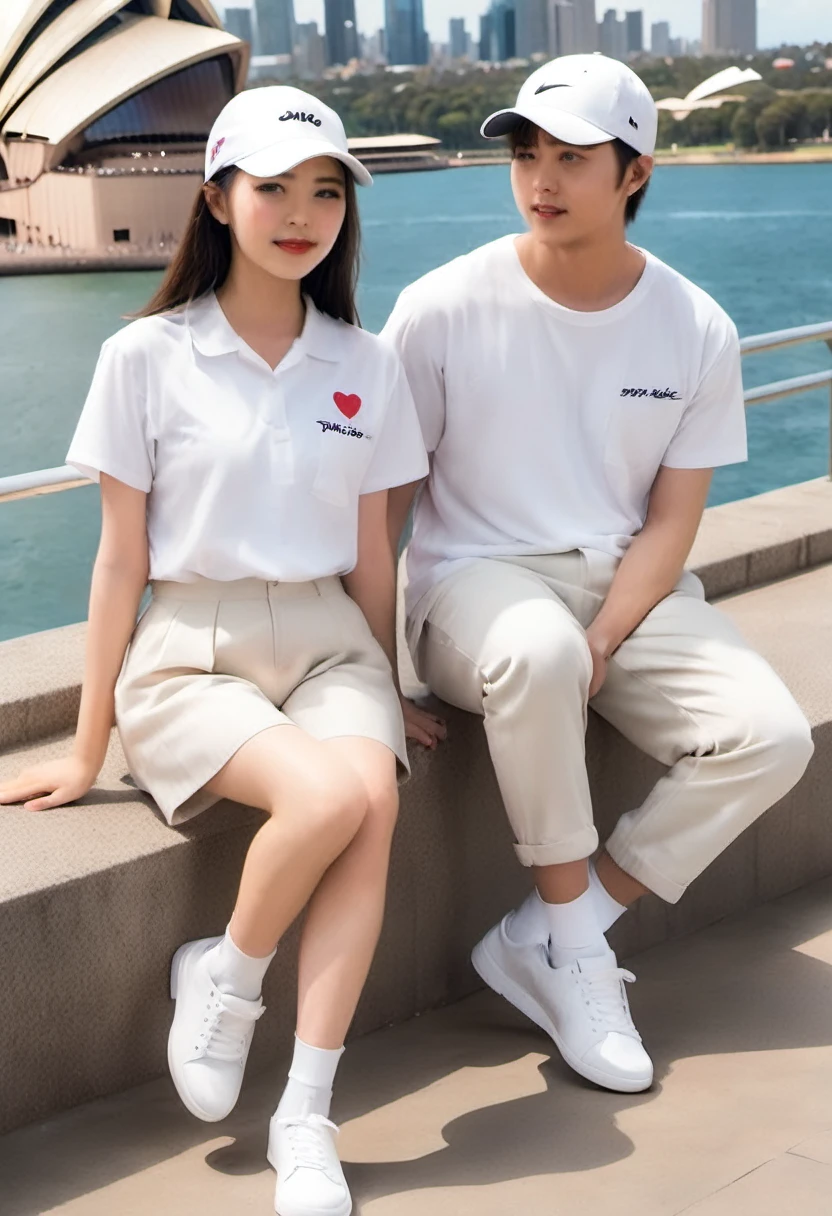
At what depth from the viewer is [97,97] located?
40812 millimetres

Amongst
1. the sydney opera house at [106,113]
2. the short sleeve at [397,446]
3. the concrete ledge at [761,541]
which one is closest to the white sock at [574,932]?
the short sleeve at [397,446]

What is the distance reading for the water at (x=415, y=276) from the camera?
40.8 metres

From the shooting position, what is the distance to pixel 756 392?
3854mm

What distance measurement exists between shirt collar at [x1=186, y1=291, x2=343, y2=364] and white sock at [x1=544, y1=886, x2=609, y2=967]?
812 millimetres

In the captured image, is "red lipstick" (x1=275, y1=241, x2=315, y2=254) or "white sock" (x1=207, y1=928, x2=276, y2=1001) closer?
"white sock" (x1=207, y1=928, x2=276, y2=1001)

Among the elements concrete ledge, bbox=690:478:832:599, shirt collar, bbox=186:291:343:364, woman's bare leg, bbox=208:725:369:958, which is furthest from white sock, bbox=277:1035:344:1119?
concrete ledge, bbox=690:478:832:599

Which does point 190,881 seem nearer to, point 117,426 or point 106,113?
point 117,426

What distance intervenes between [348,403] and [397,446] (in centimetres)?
10

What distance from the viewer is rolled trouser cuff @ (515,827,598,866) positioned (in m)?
2.10

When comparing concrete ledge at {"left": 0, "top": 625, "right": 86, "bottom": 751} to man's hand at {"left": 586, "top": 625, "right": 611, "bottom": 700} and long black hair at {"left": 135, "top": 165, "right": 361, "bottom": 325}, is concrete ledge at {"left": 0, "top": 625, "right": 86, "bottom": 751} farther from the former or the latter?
man's hand at {"left": 586, "top": 625, "right": 611, "bottom": 700}

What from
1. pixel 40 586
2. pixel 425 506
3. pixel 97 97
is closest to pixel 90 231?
pixel 97 97

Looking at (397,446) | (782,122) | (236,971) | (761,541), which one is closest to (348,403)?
(397,446)

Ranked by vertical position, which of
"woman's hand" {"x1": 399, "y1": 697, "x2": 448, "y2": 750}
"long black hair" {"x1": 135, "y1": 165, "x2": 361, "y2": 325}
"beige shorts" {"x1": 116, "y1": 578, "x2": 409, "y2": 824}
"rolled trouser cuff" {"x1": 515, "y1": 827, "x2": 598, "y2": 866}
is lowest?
"rolled trouser cuff" {"x1": 515, "y1": 827, "x2": 598, "y2": 866}

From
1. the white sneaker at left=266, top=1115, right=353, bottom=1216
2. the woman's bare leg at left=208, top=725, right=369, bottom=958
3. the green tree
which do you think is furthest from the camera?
the green tree
